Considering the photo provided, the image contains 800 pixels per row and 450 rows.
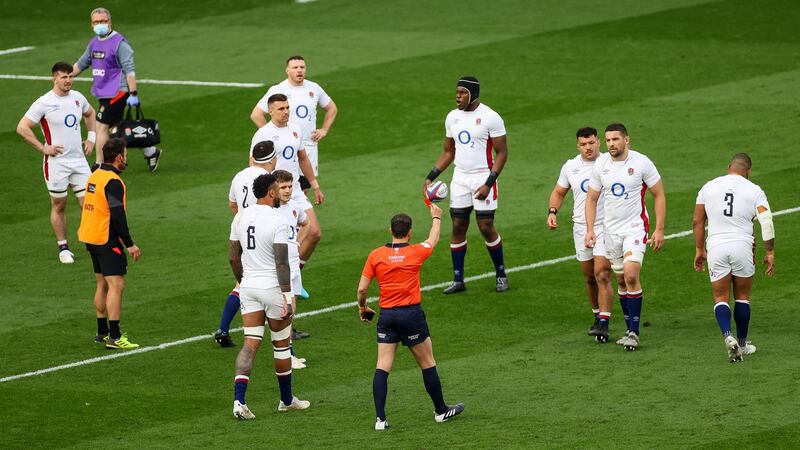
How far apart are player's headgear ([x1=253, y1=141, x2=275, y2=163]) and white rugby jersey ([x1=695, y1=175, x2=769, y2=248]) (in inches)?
171

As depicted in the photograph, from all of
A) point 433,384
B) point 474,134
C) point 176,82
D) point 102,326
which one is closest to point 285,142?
point 474,134

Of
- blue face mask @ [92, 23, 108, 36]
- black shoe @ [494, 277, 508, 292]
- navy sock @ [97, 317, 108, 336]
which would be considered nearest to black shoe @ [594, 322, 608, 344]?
black shoe @ [494, 277, 508, 292]

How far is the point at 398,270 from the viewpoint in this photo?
1335cm

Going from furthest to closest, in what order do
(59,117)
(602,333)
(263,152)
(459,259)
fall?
(59,117) → (459,259) → (602,333) → (263,152)

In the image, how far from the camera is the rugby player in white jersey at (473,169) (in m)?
18.1

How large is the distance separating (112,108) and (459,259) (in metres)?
8.48

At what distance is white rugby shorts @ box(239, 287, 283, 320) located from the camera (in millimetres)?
13852

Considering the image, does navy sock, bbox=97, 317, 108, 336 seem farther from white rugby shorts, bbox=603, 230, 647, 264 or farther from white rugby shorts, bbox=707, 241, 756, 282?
white rugby shorts, bbox=707, 241, 756, 282

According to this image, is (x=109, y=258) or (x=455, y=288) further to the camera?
(x=455, y=288)

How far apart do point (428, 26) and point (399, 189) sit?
11.5m

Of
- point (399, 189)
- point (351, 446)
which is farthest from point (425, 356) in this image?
point (399, 189)

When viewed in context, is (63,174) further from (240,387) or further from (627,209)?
(627,209)

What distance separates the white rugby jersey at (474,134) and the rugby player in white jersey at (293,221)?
7.07 feet

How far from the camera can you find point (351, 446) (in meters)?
13.0
